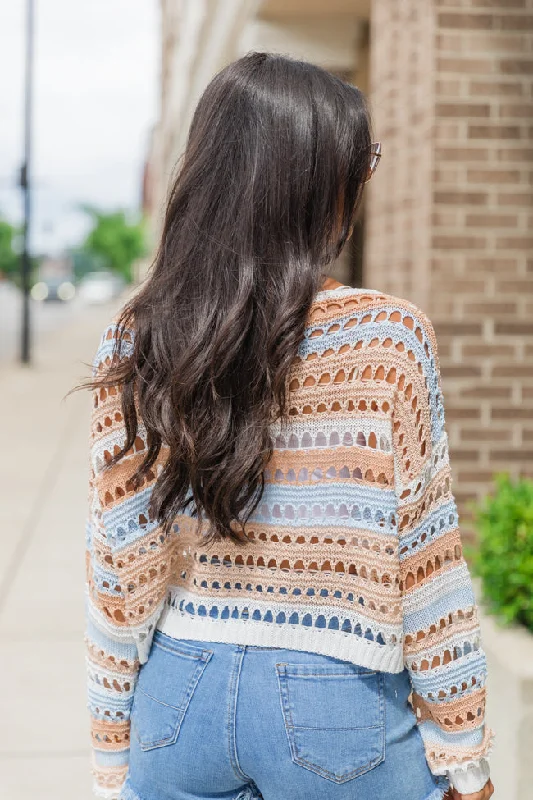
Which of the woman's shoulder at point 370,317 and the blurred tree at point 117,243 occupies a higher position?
the woman's shoulder at point 370,317

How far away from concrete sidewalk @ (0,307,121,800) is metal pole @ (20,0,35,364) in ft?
19.3

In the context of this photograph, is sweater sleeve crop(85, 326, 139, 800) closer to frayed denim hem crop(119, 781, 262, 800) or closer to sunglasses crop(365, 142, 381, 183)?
frayed denim hem crop(119, 781, 262, 800)

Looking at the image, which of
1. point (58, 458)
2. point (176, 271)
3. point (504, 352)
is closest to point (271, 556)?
point (176, 271)

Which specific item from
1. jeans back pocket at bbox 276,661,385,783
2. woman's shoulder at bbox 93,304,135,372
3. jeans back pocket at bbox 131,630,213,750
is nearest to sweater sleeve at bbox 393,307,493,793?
jeans back pocket at bbox 276,661,385,783

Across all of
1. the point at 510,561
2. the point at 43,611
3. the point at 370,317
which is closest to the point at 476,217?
the point at 510,561

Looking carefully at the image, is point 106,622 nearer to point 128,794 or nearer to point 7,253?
point 128,794

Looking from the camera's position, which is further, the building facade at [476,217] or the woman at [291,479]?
the building facade at [476,217]

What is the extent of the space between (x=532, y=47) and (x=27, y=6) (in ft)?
49.5

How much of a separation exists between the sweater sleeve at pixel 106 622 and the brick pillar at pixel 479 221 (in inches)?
131

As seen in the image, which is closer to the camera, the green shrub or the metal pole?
the green shrub

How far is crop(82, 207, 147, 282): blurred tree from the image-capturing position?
127 m

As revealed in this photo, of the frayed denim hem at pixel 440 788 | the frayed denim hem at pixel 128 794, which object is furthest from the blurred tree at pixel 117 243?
the frayed denim hem at pixel 440 788

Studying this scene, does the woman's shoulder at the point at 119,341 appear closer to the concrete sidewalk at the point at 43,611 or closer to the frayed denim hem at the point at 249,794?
the concrete sidewalk at the point at 43,611

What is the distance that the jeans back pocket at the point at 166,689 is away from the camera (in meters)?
1.55
